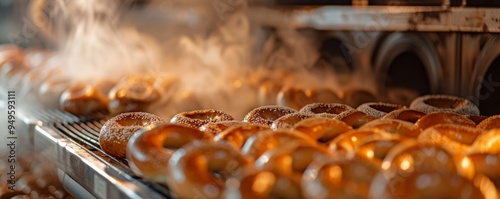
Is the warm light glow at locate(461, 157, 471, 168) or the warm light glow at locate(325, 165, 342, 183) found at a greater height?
the warm light glow at locate(461, 157, 471, 168)

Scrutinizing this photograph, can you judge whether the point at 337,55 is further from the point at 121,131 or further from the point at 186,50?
the point at 121,131

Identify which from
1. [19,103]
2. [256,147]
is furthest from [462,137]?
[19,103]

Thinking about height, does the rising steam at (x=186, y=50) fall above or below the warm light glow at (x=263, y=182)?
below

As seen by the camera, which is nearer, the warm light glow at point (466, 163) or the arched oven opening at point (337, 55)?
the warm light glow at point (466, 163)

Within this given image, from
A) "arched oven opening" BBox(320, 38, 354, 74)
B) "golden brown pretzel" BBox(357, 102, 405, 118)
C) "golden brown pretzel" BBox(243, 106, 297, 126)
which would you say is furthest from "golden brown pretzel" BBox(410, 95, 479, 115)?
"arched oven opening" BBox(320, 38, 354, 74)

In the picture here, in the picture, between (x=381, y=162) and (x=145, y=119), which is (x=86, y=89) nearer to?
(x=145, y=119)

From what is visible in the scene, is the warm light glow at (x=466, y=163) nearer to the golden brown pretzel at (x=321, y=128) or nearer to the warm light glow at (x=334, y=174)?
the warm light glow at (x=334, y=174)

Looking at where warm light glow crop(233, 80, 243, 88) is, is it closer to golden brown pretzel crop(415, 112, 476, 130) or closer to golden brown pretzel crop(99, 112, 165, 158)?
golden brown pretzel crop(99, 112, 165, 158)

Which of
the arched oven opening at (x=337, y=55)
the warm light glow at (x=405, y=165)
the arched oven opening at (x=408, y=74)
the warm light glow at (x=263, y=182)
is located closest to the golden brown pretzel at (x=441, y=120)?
the warm light glow at (x=405, y=165)
